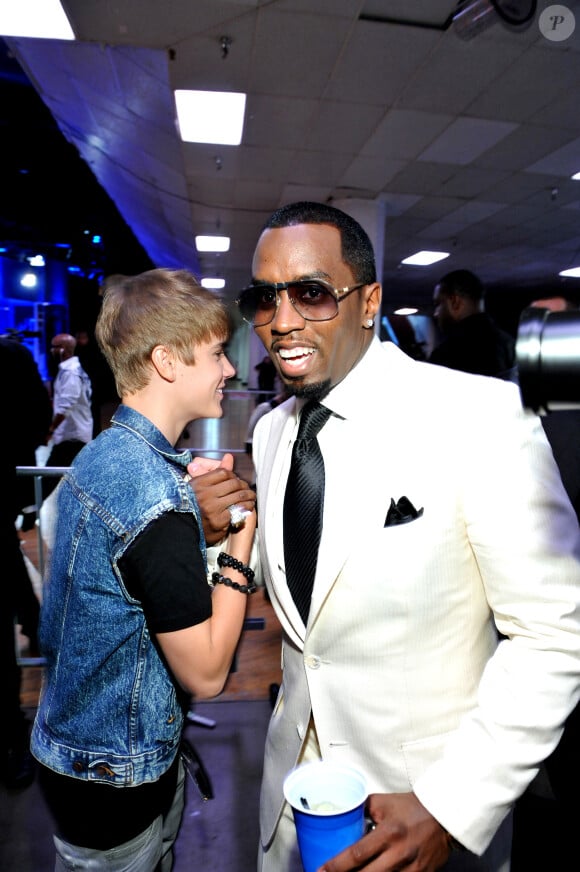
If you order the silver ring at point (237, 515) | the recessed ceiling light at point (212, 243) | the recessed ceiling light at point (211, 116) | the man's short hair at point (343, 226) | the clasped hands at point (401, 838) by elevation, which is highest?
the recessed ceiling light at point (212, 243)

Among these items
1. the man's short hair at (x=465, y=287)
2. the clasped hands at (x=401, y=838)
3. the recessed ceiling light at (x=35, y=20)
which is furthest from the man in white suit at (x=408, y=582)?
the recessed ceiling light at (x=35, y=20)


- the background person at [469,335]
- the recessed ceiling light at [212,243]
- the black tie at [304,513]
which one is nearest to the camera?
the black tie at [304,513]

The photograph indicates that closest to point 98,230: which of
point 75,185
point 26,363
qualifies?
point 75,185

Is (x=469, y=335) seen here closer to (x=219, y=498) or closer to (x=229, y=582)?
(x=219, y=498)

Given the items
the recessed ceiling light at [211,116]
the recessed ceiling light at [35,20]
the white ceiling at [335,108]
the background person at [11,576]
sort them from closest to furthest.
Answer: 1. the background person at [11,576]
2. the recessed ceiling light at [35,20]
3. the white ceiling at [335,108]
4. the recessed ceiling light at [211,116]

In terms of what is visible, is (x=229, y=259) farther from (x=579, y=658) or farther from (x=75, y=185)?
(x=579, y=658)

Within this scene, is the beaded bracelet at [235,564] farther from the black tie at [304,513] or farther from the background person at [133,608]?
the black tie at [304,513]

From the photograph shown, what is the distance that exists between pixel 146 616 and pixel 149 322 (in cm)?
70

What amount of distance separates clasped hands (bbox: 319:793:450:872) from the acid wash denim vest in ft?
1.82

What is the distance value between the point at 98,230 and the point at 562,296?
16001mm

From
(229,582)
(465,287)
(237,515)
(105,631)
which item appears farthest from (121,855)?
(465,287)

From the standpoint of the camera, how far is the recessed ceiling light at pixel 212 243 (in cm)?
1203

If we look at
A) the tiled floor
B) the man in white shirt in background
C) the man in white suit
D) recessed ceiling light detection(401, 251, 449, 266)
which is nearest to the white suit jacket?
the man in white suit

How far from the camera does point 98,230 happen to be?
16.5 meters
